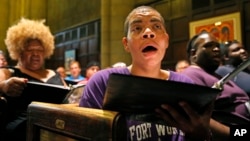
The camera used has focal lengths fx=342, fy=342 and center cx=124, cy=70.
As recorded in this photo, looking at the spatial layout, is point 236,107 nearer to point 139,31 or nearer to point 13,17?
point 139,31

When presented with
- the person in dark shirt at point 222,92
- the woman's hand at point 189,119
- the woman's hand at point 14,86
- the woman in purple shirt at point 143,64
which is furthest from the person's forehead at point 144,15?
the woman's hand at point 14,86

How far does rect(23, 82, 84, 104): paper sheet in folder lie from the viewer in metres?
2.05

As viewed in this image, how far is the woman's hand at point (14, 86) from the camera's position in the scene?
2074 mm

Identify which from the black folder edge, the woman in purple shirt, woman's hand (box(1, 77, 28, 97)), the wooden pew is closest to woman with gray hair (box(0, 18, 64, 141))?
woman's hand (box(1, 77, 28, 97))

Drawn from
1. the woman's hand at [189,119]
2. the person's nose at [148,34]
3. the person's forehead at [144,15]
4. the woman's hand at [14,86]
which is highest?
the person's forehead at [144,15]

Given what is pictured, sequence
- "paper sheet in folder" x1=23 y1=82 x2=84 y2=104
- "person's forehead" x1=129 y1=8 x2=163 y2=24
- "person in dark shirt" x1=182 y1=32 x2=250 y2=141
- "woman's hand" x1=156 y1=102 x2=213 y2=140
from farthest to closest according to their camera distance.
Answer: "paper sheet in folder" x1=23 y1=82 x2=84 y2=104
"person in dark shirt" x1=182 y1=32 x2=250 y2=141
"person's forehead" x1=129 y1=8 x2=163 y2=24
"woman's hand" x1=156 y1=102 x2=213 y2=140

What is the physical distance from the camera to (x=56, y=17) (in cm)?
1220

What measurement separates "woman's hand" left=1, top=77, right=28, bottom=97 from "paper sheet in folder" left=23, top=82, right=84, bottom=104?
0.12 feet

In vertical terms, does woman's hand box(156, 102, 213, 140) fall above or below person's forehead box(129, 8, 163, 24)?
below

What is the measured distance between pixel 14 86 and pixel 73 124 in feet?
4.19

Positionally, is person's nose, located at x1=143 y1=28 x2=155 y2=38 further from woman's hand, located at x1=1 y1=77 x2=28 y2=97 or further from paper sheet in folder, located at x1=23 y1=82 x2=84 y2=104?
woman's hand, located at x1=1 y1=77 x2=28 y2=97

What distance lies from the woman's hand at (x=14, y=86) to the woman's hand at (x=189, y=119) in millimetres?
1310

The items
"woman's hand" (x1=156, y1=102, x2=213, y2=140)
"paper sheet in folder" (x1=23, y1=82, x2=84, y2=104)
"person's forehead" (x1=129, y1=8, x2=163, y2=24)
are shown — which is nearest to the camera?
"woman's hand" (x1=156, y1=102, x2=213, y2=140)

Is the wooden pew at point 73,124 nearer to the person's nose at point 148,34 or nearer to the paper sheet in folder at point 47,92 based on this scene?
the person's nose at point 148,34
